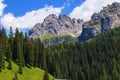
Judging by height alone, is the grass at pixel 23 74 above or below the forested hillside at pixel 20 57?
below

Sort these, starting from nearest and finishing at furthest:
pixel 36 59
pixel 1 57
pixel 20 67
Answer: pixel 1 57
pixel 20 67
pixel 36 59

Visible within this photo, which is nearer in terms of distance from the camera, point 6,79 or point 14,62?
point 6,79

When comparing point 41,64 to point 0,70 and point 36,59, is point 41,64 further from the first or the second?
point 0,70

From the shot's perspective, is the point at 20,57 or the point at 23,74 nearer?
the point at 23,74

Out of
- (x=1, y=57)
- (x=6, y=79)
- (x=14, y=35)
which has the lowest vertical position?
(x=6, y=79)

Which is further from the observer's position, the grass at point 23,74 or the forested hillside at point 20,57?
the forested hillside at point 20,57

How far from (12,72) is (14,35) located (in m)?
36.5

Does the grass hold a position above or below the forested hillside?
below

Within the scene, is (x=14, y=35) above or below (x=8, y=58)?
above

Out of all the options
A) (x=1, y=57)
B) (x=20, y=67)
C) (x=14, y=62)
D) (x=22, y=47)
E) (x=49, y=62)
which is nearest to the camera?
(x=1, y=57)

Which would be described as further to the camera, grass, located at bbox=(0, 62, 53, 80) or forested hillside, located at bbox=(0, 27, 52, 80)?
forested hillside, located at bbox=(0, 27, 52, 80)

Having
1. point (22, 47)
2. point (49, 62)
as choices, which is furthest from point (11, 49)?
point (49, 62)

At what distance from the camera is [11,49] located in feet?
511

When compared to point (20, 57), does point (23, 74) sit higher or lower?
lower
